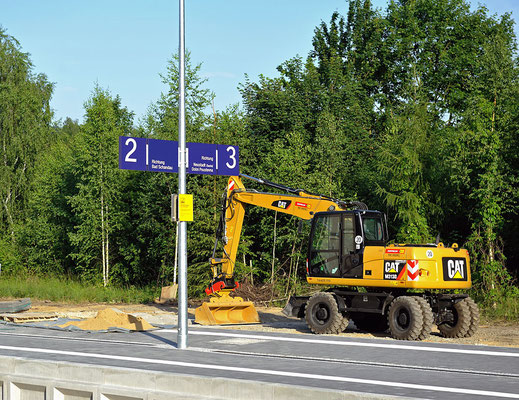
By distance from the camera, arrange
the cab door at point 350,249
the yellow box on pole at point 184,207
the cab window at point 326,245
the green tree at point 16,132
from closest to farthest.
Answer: the yellow box on pole at point 184,207 → the cab door at point 350,249 → the cab window at point 326,245 → the green tree at point 16,132

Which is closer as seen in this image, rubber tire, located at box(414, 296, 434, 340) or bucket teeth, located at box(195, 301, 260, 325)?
rubber tire, located at box(414, 296, 434, 340)

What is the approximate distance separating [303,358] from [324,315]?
488 cm

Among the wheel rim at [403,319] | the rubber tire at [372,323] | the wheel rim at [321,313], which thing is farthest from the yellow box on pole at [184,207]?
the rubber tire at [372,323]

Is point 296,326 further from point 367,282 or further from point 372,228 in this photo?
point 372,228

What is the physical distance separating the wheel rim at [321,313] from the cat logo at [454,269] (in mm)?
3250

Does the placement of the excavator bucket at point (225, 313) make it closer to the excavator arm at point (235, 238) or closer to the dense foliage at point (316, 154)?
the excavator arm at point (235, 238)

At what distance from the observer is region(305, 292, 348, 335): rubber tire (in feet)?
59.6

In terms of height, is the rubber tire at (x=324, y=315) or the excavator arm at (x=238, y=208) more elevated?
the excavator arm at (x=238, y=208)

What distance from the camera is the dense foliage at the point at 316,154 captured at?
26203mm

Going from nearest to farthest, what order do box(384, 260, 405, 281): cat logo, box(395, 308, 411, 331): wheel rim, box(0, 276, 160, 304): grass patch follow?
box(395, 308, 411, 331): wheel rim < box(384, 260, 405, 281): cat logo < box(0, 276, 160, 304): grass patch

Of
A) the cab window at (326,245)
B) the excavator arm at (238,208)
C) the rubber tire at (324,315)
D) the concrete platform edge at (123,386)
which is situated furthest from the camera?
the excavator arm at (238,208)

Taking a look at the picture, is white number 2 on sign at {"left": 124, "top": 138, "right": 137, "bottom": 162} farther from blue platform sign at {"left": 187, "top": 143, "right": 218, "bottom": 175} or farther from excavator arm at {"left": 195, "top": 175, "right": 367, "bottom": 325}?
excavator arm at {"left": 195, "top": 175, "right": 367, "bottom": 325}

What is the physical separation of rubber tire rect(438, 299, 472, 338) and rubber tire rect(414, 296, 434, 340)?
48.5 inches

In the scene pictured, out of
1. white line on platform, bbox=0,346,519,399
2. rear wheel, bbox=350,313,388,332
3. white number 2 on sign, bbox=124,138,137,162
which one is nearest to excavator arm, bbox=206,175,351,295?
rear wheel, bbox=350,313,388,332
